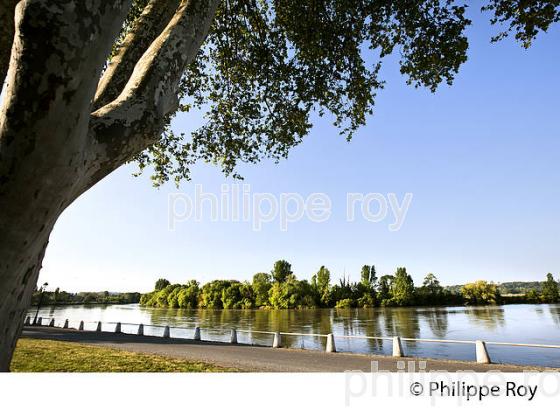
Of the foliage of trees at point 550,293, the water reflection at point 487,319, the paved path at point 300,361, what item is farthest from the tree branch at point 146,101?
the foliage of trees at point 550,293

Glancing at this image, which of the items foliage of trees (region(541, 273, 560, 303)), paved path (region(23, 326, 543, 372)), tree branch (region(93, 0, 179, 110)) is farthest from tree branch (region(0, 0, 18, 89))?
foliage of trees (region(541, 273, 560, 303))

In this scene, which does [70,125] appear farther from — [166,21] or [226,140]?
[226,140]

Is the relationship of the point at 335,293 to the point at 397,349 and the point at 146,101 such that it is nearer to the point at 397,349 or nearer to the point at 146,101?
the point at 397,349

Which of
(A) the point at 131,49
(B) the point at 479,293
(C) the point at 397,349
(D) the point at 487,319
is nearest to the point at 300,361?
(C) the point at 397,349

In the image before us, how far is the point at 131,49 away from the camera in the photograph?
4.21 meters

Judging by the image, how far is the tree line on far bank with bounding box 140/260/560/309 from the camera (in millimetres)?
91188

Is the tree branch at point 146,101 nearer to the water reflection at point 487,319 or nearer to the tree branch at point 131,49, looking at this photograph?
the tree branch at point 131,49

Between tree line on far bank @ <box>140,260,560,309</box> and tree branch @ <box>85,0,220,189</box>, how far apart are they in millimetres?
89727

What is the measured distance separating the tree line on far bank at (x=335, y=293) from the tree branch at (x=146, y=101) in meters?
89.7

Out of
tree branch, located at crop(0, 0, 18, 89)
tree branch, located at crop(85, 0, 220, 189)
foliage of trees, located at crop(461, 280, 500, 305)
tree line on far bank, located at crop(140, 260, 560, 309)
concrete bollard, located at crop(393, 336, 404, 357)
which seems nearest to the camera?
tree branch, located at crop(85, 0, 220, 189)

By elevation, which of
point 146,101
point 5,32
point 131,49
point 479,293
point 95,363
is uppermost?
point 479,293

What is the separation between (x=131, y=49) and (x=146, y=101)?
177 cm

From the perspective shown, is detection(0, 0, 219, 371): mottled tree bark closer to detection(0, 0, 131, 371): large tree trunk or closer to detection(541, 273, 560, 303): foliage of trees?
detection(0, 0, 131, 371): large tree trunk

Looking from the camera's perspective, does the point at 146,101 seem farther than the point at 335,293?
No
